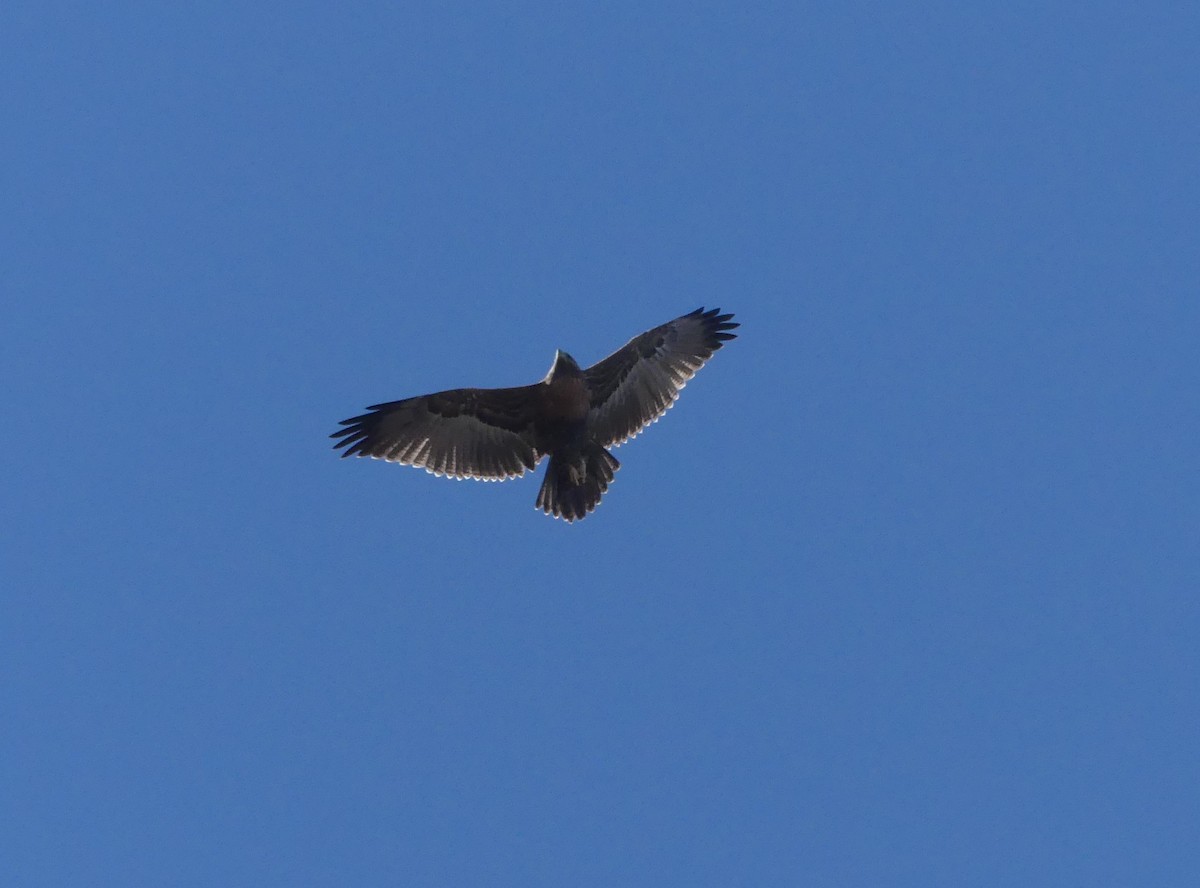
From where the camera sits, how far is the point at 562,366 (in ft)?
37.1

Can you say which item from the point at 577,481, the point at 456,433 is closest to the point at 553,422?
the point at 577,481

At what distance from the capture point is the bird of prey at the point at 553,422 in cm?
1149

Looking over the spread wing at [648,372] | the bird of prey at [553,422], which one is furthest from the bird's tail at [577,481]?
the spread wing at [648,372]

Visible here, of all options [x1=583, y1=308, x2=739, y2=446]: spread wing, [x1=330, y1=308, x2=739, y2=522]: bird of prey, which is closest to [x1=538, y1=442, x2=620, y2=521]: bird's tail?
[x1=330, y1=308, x2=739, y2=522]: bird of prey

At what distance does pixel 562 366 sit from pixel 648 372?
111cm

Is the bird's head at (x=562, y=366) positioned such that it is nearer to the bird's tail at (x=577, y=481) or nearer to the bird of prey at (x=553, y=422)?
the bird of prey at (x=553, y=422)

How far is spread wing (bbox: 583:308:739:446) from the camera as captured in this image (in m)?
11.8

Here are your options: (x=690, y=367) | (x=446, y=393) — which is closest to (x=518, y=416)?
(x=446, y=393)

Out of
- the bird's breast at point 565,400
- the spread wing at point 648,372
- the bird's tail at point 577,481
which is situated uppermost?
the spread wing at point 648,372

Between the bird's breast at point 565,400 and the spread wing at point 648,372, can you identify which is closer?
the bird's breast at point 565,400

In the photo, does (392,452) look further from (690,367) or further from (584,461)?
(690,367)

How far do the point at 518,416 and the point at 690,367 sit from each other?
1758mm

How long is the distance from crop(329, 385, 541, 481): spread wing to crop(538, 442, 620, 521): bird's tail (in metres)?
0.38

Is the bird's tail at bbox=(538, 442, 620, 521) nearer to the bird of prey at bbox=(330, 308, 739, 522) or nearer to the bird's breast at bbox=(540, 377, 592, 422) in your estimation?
the bird of prey at bbox=(330, 308, 739, 522)
